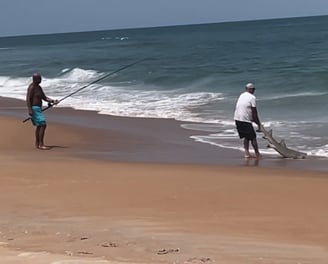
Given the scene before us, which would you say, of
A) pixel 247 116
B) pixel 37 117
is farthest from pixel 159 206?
pixel 37 117

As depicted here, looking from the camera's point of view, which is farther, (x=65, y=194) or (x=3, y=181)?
(x=3, y=181)

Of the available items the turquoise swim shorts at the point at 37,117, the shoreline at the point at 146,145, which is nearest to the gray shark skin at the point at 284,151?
the shoreline at the point at 146,145

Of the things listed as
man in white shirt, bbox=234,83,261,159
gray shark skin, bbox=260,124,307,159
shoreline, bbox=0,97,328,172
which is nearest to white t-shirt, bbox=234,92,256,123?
man in white shirt, bbox=234,83,261,159

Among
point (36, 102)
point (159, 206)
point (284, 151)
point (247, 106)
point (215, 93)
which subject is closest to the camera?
point (159, 206)

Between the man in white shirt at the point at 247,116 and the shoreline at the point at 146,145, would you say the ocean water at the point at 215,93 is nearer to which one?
the shoreline at the point at 146,145

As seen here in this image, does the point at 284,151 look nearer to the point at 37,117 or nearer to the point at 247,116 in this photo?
the point at 247,116

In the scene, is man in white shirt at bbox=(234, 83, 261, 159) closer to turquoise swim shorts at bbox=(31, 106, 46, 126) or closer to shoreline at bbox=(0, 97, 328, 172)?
shoreline at bbox=(0, 97, 328, 172)

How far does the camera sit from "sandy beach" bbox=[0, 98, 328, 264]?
5.36m

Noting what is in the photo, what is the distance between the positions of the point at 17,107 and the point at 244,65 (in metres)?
18.3

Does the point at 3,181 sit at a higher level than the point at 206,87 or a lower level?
lower

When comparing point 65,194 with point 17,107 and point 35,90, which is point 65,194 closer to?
point 35,90

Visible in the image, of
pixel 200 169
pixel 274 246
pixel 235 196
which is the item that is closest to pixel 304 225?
pixel 274 246

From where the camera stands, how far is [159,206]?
7.22m

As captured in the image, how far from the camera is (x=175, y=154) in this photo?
1134 centimetres
